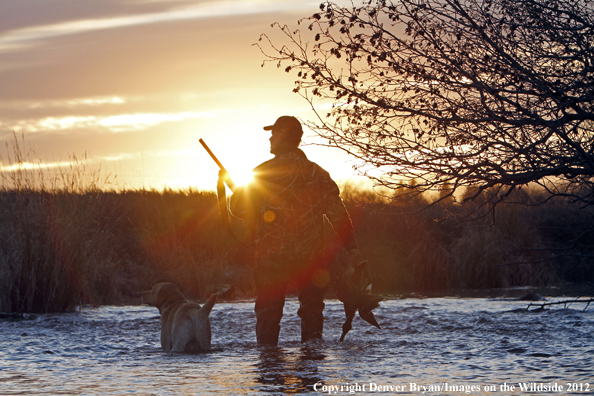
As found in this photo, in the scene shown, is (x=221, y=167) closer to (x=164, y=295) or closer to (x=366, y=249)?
(x=164, y=295)

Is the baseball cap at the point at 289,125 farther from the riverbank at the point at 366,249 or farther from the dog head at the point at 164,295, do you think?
the riverbank at the point at 366,249

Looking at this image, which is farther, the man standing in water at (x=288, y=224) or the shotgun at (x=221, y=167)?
the shotgun at (x=221, y=167)

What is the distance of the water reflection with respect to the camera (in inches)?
174

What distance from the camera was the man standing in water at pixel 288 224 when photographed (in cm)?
605

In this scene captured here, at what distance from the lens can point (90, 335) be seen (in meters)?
8.10

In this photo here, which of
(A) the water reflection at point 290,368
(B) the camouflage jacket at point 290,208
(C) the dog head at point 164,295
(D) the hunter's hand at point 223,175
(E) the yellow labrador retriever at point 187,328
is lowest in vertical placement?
(A) the water reflection at point 290,368

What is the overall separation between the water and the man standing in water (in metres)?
0.45

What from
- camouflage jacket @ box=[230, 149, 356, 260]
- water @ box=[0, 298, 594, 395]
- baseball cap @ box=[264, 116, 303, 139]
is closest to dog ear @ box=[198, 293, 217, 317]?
water @ box=[0, 298, 594, 395]

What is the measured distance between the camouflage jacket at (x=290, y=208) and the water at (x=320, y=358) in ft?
3.29

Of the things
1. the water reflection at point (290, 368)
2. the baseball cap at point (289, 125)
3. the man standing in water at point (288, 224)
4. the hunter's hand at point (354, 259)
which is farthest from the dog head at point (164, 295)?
the baseball cap at point (289, 125)

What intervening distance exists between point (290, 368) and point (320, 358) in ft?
1.73

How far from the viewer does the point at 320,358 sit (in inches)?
219

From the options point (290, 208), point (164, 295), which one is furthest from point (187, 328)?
point (290, 208)

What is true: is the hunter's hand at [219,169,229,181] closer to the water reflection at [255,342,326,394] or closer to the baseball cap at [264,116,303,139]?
the baseball cap at [264,116,303,139]
